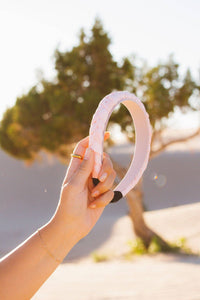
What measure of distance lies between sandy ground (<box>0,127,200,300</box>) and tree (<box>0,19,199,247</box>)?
205 centimetres

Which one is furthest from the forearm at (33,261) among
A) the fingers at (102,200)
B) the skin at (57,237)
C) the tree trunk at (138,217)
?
the tree trunk at (138,217)

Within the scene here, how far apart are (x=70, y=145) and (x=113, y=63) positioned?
8.54 feet

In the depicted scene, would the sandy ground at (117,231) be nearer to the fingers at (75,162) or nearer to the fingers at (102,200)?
the fingers at (75,162)

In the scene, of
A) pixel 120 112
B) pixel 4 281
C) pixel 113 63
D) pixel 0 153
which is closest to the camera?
pixel 4 281

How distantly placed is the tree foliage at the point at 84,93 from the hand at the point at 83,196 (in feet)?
25.8

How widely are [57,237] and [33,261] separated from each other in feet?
0.38

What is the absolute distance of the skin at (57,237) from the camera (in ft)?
A: 4.20

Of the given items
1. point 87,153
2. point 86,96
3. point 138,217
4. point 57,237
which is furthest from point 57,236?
point 138,217

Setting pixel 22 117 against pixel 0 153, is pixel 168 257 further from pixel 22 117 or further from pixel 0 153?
pixel 0 153

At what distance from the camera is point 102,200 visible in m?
1.44

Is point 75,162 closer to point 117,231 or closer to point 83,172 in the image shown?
point 83,172

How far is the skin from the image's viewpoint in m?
1.28

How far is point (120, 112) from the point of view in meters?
9.71

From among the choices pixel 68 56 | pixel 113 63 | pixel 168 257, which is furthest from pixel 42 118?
pixel 168 257
